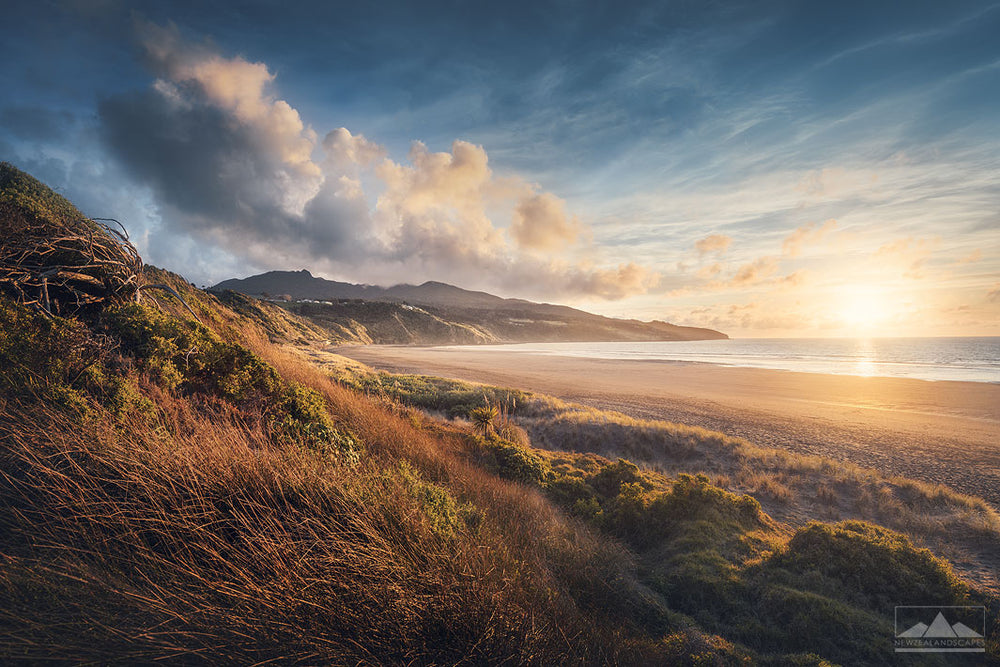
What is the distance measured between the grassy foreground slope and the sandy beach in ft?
33.8

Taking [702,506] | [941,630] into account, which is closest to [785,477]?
[702,506]

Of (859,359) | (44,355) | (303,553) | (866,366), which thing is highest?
(859,359)

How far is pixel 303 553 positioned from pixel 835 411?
26649mm

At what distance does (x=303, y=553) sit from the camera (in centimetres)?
244

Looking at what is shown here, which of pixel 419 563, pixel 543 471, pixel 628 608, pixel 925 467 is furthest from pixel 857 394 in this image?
pixel 419 563

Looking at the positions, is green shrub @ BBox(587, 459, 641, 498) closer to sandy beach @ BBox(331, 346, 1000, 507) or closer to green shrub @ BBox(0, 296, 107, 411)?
green shrub @ BBox(0, 296, 107, 411)

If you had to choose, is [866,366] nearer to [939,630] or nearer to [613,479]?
[613,479]

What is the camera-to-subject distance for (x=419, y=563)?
260 centimetres

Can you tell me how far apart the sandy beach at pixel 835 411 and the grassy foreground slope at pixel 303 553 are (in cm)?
1029

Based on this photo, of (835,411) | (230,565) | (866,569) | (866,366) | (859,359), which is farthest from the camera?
(859,359)

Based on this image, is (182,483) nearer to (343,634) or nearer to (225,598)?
(225,598)

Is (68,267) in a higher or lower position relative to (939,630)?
higher

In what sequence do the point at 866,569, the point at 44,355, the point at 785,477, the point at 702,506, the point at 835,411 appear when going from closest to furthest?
the point at 44,355 → the point at 866,569 → the point at 702,506 → the point at 785,477 → the point at 835,411

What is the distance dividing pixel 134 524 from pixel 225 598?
32.5 inches
